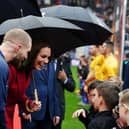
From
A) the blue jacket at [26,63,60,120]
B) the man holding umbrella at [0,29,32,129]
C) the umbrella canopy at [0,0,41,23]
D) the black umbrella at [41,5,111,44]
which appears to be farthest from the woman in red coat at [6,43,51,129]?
the black umbrella at [41,5,111,44]

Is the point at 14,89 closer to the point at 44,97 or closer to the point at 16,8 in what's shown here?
the point at 44,97

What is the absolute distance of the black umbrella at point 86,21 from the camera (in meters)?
7.34

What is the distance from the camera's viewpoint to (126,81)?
5637 mm

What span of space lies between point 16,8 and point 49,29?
86 centimetres

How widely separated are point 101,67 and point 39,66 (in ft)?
19.0

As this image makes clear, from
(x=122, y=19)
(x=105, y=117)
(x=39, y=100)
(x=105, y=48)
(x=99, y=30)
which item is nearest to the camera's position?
(x=105, y=117)

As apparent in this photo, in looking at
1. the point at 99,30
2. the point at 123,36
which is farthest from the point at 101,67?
the point at 99,30

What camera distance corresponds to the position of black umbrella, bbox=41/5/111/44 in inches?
289

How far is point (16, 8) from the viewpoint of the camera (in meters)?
6.88

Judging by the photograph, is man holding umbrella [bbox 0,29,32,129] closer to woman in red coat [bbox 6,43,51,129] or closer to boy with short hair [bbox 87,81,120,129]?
woman in red coat [bbox 6,43,51,129]

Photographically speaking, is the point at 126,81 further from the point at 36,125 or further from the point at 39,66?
the point at 36,125

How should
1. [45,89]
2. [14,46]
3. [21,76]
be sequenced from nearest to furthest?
[14,46]
[21,76]
[45,89]

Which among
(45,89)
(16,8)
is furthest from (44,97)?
(16,8)

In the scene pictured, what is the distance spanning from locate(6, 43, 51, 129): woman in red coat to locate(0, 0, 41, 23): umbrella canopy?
1.05 meters
